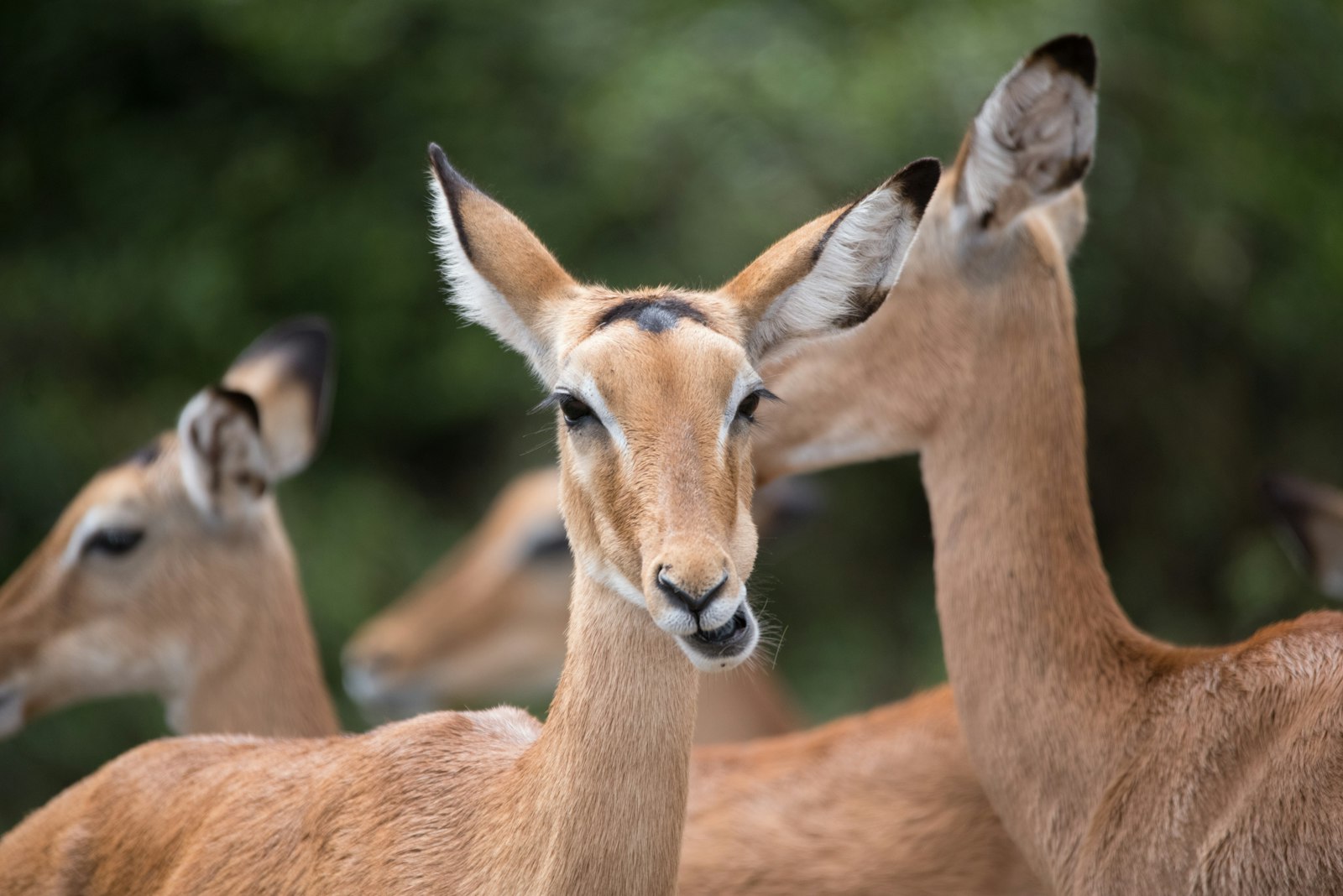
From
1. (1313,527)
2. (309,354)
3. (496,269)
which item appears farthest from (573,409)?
(1313,527)

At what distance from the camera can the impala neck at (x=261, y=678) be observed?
154 inches

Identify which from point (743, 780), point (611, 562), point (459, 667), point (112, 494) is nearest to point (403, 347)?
point (459, 667)

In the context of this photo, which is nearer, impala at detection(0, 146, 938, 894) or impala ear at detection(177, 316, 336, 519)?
impala at detection(0, 146, 938, 894)

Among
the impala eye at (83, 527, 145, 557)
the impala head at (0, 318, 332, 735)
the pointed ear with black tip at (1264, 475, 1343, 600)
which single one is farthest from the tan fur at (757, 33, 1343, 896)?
the impala eye at (83, 527, 145, 557)

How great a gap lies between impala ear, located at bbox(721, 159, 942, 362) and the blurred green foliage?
15.1ft

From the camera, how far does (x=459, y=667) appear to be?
599cm

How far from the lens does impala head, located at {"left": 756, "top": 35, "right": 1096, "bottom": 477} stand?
10.5 feet

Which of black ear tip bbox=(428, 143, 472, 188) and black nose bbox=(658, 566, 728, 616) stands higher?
black ear tip bbox=(428, 143, 472, 188)

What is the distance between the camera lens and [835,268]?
254 cm

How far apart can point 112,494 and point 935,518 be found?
2.22 m

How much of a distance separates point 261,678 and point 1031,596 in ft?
6.48

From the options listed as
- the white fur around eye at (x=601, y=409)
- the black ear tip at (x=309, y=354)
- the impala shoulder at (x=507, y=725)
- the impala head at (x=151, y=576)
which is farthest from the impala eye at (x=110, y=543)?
the white fur around eye at (x=601, y=409)

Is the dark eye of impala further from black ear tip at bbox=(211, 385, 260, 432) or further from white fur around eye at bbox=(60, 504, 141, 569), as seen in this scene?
white fur around eye at bbox=(60, 504, 141, 569)

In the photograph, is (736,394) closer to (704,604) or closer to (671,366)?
(671,366)
